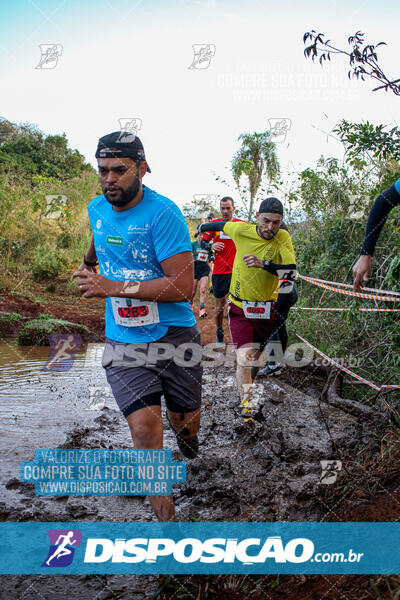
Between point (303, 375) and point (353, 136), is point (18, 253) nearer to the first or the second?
point (303, 375)

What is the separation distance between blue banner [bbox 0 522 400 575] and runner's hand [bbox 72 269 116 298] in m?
1.18

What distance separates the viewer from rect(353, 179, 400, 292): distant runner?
2506 millimetres

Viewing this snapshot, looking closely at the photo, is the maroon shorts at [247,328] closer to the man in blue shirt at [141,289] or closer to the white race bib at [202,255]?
the man in blue shirt at [141,289]

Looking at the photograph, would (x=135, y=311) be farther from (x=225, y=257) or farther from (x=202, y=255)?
(x=202, y=255)

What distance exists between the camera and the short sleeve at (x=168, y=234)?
2486mm

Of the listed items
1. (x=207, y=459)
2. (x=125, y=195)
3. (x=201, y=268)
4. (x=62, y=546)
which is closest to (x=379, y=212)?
(x=125, y=195)

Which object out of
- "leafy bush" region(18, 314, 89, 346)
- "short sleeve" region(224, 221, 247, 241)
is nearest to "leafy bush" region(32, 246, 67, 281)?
"leafy bush" region(18, 314, 89, 346)

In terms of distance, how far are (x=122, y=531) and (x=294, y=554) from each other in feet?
3.34

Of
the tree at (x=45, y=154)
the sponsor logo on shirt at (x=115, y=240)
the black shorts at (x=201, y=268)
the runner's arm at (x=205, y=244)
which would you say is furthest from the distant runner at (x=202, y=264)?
the tree at (x=45, y=154)

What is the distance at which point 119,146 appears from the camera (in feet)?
8.33

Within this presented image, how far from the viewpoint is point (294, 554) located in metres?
2.26

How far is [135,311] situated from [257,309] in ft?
6.99

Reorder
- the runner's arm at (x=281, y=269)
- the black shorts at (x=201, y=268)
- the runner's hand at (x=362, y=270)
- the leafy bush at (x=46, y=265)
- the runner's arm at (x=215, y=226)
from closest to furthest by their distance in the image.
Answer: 1. the runner's hand at (x=362, y=270)
2. the runner's arm at (x=281, y=269)
3. the runner's arm at (x=215, y=226)
4. the black shorts at (x=201, y=268)
5. the leafy bush at (x=46, y=265)

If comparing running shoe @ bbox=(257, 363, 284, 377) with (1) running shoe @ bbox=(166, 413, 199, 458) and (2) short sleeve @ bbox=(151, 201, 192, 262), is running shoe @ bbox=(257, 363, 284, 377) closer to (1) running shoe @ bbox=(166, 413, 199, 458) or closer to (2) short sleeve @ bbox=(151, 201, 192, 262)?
(1) running shoe @ bbox=(166, 413, 199, 458)
